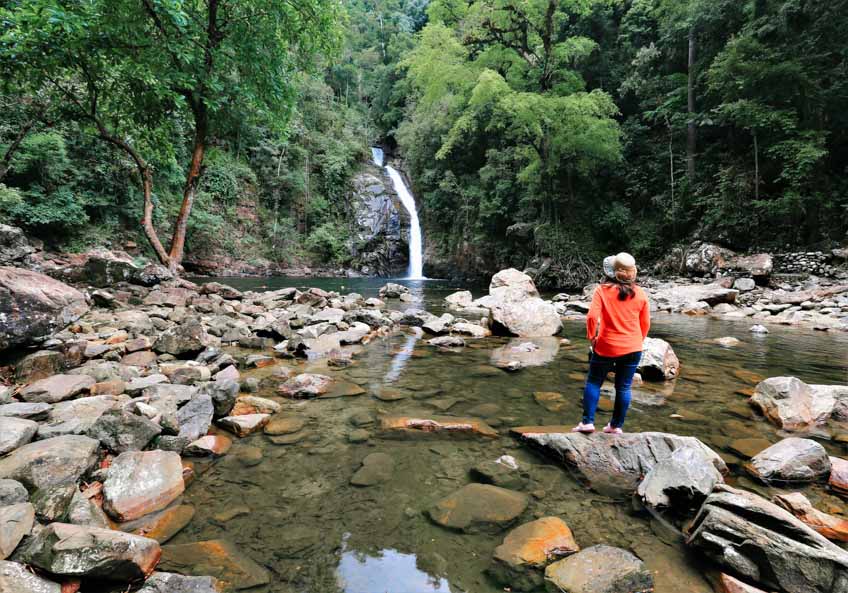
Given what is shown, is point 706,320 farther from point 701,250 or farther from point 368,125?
point 368,125

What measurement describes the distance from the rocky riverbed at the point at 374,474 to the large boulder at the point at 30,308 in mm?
18

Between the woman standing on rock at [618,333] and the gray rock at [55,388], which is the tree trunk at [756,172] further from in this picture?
the gray rock at [55,388]

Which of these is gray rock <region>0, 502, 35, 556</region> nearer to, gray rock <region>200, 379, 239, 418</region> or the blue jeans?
gray rock <region>200, 379, 239, 418</region>

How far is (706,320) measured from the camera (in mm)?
9844

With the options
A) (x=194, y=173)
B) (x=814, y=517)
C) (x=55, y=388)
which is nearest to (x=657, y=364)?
(x=814, y=517)

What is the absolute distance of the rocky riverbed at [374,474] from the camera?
175 cm

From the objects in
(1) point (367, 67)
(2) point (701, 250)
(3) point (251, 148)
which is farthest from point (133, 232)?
(1) point (367, 67)

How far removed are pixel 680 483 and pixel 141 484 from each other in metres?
3.22

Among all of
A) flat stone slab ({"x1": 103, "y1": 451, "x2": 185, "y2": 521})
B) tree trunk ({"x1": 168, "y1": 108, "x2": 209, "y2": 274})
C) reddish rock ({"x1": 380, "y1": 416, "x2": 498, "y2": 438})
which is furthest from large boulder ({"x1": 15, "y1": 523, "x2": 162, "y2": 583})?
tree trunk ({"x1": 168, "y1": 108, "x2": 209, "y2": 274})

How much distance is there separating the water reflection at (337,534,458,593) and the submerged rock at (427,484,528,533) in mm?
350

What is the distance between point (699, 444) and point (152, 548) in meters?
3.38

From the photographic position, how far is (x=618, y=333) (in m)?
3.15

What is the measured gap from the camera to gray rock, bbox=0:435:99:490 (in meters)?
2.05

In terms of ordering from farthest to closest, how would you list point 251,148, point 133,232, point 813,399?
1. point 251,148
2. point 133,232
3. point 813,399
